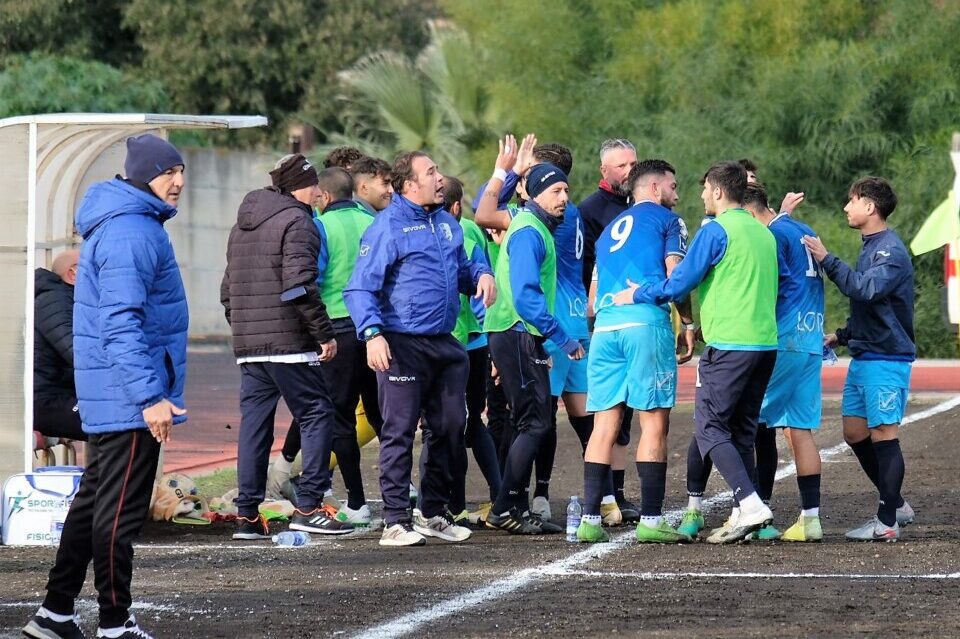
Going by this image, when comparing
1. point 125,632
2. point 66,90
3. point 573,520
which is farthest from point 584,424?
point 66,90

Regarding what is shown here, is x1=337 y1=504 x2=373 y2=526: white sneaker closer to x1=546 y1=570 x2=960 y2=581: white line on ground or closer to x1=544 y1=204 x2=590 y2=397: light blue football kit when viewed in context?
x1=544 y1=204 x2=590 y2=397: light blue football kit

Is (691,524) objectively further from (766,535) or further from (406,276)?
Answer: (406,276)

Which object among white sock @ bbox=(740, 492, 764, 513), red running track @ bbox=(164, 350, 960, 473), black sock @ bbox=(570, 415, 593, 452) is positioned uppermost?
black sock @ bbox=(570, 415, 593, 452)

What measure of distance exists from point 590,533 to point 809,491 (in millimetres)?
1209

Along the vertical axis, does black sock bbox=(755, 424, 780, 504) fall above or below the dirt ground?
above

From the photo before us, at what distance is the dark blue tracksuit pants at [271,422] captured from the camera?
364 inches

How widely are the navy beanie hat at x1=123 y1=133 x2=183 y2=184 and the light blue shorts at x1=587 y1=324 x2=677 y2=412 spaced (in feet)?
9.56

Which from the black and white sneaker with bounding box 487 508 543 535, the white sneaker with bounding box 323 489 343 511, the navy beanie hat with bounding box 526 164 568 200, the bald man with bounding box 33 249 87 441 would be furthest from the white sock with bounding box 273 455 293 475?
the navy beanie hat with bounding box 526 164 568 200

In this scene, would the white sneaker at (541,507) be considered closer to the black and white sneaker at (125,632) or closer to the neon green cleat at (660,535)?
the neon green cleat at (660,535)

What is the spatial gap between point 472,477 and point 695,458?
3326 millimetres

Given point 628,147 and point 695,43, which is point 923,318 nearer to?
point 695,43

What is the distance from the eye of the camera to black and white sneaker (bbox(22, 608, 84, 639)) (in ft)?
20.9

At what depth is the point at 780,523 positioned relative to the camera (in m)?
9.72

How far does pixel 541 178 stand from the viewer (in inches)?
361
